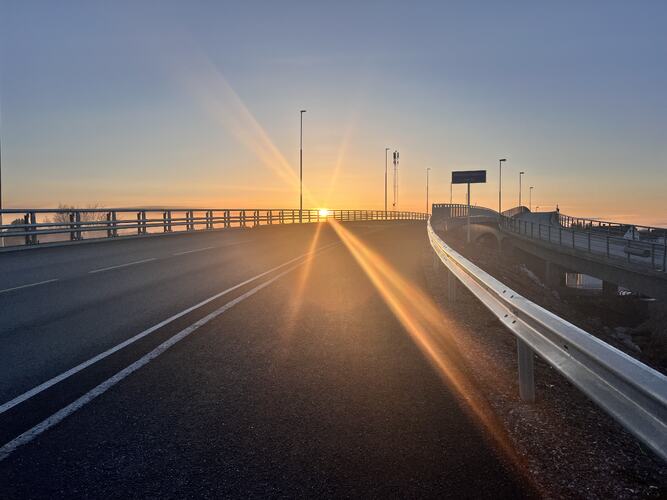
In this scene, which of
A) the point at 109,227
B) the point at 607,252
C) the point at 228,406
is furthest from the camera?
the point at 607,252

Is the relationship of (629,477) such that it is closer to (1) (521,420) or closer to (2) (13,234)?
(1) (521,420)

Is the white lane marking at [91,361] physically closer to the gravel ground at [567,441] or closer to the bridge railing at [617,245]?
the gravel ground at [567,441]

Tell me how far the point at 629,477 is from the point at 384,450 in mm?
1580

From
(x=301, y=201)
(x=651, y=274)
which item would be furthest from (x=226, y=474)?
(x=301, y=201)

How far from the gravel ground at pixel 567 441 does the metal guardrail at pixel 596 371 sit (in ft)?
1.04

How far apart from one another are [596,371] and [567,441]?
1016mm

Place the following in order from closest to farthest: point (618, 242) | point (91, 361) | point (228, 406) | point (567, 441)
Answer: point (567, 441)
point (228, 406)
point (91, 361)
point (618, 242)

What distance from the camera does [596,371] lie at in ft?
10.2

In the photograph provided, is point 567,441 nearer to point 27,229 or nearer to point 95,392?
point 95,392

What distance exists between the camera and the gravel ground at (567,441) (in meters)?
3.17

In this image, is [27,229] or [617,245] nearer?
[27,229]

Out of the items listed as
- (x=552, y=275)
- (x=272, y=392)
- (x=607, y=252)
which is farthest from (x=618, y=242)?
(x=272, y=392)

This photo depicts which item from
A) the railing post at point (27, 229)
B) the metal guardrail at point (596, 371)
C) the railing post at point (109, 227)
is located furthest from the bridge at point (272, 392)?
the railing post at point (109, 227)

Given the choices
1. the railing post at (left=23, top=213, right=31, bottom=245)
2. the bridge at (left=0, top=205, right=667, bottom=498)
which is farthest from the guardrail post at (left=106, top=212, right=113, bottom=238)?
the bridge at (left=0, top=205, right=667, bottom=498)
